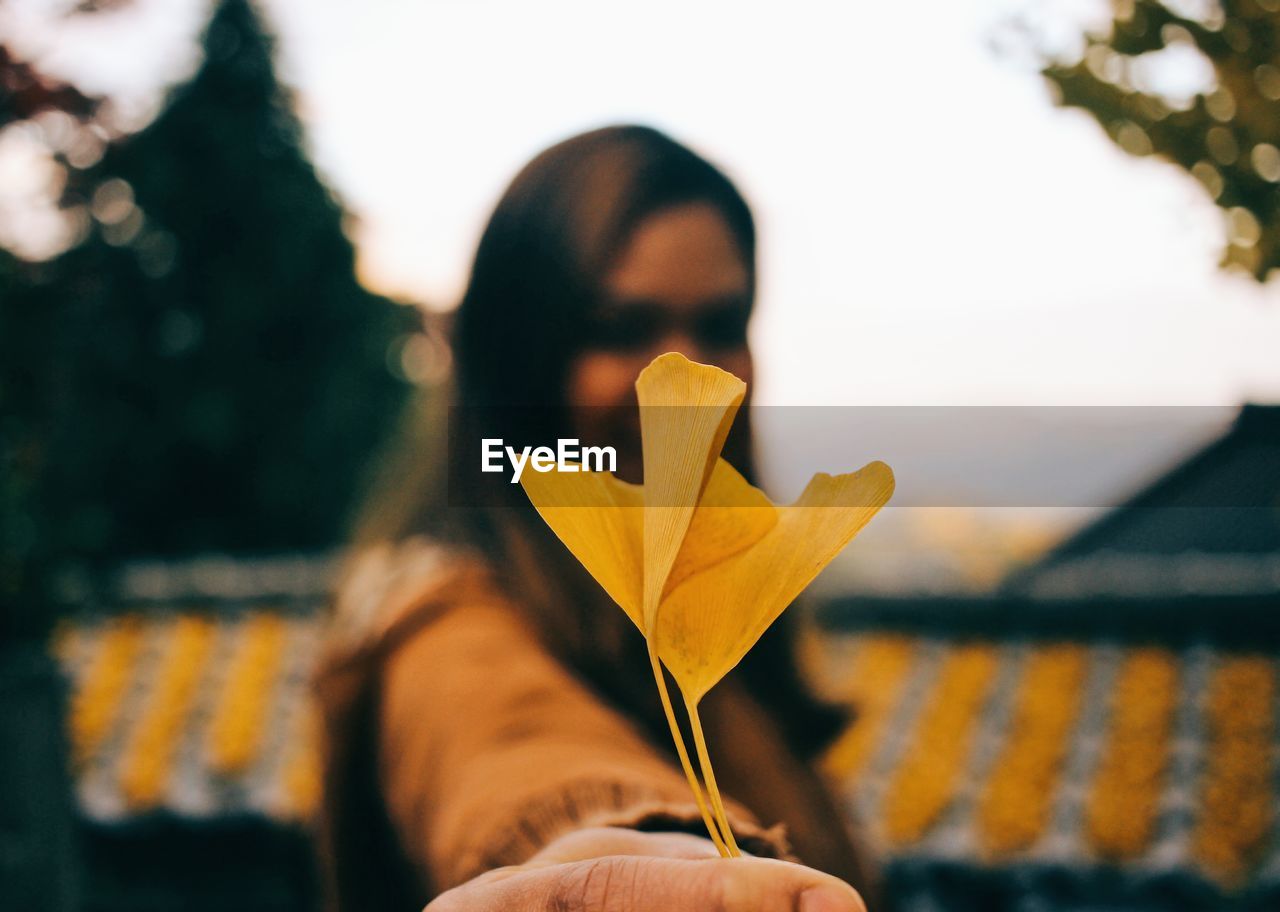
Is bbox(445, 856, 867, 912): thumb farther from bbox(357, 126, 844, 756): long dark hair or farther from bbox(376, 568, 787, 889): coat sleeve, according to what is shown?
bbox(357, 126, 844, 756): long dark hair

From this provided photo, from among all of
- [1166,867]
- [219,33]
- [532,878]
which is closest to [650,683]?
[532,878]

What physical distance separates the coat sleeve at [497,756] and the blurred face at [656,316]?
4.5 inches

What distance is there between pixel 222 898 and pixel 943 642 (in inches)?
64.0

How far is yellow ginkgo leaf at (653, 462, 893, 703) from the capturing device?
139mm

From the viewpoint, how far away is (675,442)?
137 millimetres

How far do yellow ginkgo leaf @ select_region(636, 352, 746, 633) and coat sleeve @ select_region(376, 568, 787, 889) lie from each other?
0.12 m

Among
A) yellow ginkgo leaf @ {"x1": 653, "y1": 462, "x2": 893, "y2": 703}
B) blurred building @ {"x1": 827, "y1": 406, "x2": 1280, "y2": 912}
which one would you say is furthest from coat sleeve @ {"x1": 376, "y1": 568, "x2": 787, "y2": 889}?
blurred building @ {"x1": 827, "y1": 406, "x2": 1280, "y2": 912}

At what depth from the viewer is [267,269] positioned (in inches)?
298

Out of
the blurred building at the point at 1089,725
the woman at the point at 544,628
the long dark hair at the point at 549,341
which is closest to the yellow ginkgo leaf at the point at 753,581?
the woman at the point at 544,628

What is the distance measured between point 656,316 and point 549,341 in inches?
4.0

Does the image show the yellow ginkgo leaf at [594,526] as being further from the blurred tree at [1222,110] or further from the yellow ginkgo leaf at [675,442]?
the blurred tree at [1222,110]

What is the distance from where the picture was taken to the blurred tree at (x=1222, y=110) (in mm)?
194

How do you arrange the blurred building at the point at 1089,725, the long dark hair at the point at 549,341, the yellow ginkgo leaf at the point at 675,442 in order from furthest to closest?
1. the blurred building at the point at 1089,725
2. the long dark hair at the point at 549,341
3. the yellow ginkgo leaf at the point at 675,442

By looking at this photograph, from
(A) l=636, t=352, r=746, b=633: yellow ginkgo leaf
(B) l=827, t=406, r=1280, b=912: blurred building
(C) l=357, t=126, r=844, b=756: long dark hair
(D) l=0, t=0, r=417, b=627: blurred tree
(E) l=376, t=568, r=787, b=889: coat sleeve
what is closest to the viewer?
(A) l=636, t=352, r=746, b=633: yellow ginkgo leaf
